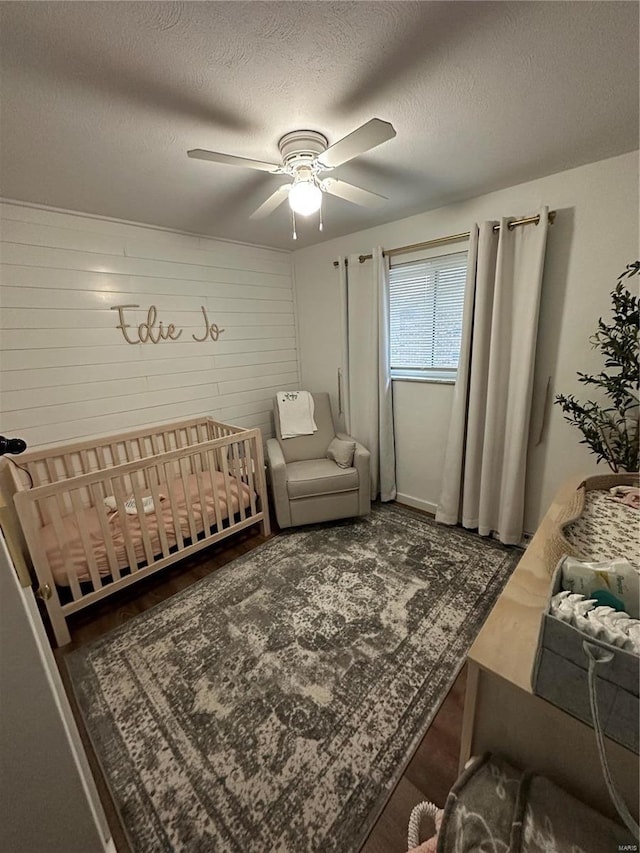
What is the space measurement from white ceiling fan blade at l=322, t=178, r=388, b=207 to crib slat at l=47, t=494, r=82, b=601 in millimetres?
2099

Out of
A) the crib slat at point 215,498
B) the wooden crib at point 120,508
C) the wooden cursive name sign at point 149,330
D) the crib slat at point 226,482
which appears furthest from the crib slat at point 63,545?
the wooden cursive name sign at point 149,330

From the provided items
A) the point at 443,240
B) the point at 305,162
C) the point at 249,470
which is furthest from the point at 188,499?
the point at 443,240

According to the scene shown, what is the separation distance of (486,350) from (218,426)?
2.18 m

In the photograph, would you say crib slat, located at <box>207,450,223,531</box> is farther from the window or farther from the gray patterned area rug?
the window

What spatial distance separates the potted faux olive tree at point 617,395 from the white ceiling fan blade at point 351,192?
1273 millimetres

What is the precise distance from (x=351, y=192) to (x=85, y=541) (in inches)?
90.3

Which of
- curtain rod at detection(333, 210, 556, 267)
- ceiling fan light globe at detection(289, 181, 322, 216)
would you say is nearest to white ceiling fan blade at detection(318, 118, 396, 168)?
ceiling fan light globe at detection(289, 181, 322, 216)

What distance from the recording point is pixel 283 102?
1238 mm

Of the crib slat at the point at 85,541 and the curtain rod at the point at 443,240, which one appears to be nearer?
the crib slat at the point at 85,541

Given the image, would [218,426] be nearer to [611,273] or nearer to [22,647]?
[22,647]

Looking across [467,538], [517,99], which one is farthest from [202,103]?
[467,538]

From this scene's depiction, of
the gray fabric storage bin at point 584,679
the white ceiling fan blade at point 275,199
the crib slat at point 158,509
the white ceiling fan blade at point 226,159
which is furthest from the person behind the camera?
the crib slat at point 158,509

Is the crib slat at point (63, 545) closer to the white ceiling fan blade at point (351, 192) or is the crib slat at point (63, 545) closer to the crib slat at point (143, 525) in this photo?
the crib slat at point (143, 525)

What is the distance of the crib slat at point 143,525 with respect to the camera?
199 cm
